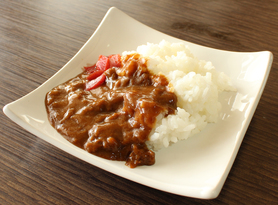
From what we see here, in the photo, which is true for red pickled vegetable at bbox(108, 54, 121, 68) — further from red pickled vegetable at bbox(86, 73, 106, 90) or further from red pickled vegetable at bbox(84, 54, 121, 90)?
red pickled vegetable at bbox(86, 73, 106, 90)

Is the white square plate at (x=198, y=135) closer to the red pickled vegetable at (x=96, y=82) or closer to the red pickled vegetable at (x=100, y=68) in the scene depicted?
the red pickled vegetable at (x=100, y=68)

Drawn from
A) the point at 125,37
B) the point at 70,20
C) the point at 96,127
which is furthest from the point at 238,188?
the point at 70,20

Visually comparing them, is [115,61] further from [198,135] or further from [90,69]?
[198,135]

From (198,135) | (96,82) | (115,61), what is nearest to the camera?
(198,135)

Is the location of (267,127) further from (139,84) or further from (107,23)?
(107,23)

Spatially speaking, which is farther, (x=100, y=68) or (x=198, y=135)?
(x=100, y=68)

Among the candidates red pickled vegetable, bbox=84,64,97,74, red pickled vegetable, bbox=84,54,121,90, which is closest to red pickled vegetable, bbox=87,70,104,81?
red pickled vegetable, bbox=84,54,121,90

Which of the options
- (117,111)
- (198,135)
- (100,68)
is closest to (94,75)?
(100,68)
